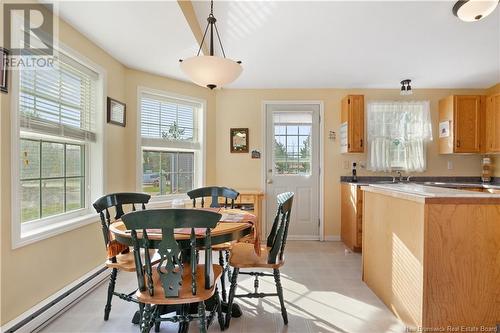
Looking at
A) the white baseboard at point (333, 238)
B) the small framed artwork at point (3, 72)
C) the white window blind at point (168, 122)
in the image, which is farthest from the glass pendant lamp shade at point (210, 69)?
the white baseboard at point (333, 238)

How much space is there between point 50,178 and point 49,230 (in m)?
0.43

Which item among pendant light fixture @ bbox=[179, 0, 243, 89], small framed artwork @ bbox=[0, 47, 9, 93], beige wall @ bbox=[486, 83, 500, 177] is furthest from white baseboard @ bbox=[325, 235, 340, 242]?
small framed artwork @ bbox=[0, 47, 9, 93]

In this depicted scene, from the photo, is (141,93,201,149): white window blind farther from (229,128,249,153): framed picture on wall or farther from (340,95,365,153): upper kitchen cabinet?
(340,95,365,153): upper kitchen cabinet

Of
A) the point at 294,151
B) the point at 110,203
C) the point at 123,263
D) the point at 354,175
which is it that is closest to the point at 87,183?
the point at 110,203

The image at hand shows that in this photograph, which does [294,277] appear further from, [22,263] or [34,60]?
[34,60]

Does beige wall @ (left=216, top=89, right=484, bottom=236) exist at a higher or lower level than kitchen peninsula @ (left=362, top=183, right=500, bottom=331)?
higher

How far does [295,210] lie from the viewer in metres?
4.22

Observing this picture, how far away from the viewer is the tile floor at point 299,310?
1.95 m

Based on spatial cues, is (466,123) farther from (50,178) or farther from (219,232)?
(50,178)

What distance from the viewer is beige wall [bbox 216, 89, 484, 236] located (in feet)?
13.8

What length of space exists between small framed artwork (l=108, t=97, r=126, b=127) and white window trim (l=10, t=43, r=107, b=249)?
0.10 meters

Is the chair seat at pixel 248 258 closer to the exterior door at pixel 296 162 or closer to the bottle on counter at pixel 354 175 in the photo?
the exterior door at pixel 296 162

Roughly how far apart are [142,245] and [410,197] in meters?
1.72

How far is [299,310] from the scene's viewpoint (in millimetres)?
2193
